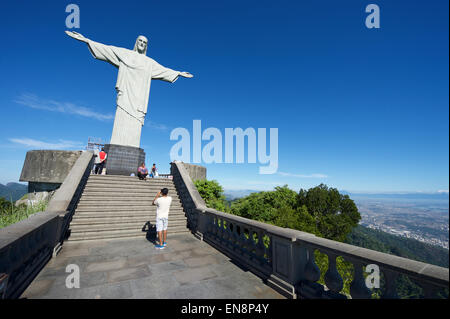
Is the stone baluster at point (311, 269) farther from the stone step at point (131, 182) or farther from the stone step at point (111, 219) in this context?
the stone step at point (131, 182)

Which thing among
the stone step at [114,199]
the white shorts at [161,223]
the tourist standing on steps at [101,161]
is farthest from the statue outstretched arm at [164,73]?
the white shorts at [161,223]

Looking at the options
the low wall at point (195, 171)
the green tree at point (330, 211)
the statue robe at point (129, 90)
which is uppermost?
the statue robe at point (129, 90)

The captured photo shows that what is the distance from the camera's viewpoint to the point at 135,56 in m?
14.7

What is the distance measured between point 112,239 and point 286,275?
235 inches

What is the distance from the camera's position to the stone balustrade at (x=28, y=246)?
308 cm

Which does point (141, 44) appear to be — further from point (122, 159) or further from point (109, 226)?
point (109, 226)

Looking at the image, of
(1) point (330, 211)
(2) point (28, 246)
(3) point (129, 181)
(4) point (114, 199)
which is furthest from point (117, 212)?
(1) point (330, 211)

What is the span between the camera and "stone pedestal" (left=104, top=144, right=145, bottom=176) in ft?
43.1

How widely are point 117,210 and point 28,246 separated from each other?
14.4 feet

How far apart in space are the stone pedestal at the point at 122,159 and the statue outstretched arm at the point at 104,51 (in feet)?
19.7

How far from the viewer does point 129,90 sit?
14.2 m

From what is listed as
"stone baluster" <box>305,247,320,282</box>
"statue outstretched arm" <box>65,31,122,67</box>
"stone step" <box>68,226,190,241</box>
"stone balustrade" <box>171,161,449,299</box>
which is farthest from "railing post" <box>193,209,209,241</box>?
Answer: "statue outstretched arm" <box>65,31,122,67</box>
